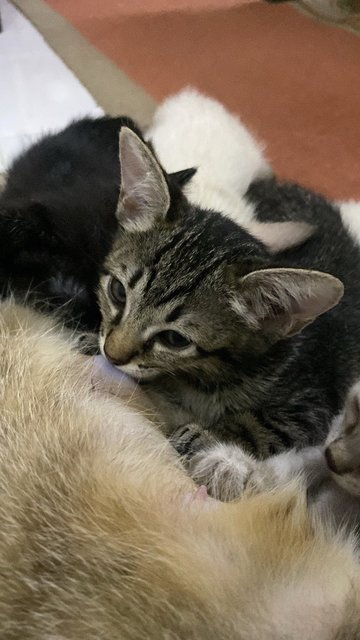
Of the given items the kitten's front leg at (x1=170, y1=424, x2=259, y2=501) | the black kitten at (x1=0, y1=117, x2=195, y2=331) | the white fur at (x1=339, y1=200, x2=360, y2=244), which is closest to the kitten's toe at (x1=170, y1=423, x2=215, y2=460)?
the kitten's front leg at (x1=170, y1=424, x2=259, y2=501)

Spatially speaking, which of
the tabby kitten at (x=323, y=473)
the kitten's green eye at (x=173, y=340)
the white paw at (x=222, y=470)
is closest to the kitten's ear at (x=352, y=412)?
the tabby kitten at (x=323, y=473)

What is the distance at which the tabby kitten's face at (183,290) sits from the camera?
1.18 m

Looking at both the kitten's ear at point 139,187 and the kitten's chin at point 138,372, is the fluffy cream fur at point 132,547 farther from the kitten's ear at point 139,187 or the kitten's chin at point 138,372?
the kitten's ear at point 139,187

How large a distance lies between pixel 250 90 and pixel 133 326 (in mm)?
1487

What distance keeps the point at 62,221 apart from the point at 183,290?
0.76 ft

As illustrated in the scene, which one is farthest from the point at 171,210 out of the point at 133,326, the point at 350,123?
the point at 350,123

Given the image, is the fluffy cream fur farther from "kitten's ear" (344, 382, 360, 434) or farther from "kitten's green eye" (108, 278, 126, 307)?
"kitten's green eye" (108, 278, 126, 307)

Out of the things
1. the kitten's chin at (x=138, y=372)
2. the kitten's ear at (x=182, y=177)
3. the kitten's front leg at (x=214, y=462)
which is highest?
the kitten's ear at (x=182, y=177)

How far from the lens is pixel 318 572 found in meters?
0.74

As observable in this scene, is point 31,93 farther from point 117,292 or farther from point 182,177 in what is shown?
point 117,292

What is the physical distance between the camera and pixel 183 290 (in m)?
1.25

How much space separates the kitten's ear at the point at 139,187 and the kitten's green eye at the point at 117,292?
0.36 feet

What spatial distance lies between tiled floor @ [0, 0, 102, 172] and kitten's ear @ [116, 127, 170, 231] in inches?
24.2

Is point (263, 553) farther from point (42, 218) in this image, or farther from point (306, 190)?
point (306, 190)
